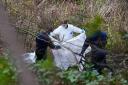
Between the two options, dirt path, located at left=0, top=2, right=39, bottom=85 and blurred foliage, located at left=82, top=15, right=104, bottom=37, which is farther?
blurred foliage, located at left=82, top=15, right=104, bottom=37

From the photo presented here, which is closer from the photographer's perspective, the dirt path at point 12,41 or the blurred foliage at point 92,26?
the dirt path at point 12,41

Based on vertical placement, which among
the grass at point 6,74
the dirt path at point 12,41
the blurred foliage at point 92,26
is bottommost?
the grass at point 6,74

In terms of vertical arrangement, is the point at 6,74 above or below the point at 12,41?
below

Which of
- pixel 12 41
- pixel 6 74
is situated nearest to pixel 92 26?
pixel 6 74

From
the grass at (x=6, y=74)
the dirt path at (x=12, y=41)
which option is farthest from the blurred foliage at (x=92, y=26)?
the dirt path at (x=12, y=41)

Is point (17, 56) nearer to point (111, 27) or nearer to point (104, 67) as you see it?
point (104, 67)

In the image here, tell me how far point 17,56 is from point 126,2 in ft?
29.9

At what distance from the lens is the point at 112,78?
3.39 metres

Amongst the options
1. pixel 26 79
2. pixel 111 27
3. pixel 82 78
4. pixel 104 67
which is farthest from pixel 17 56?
pixel 111 27

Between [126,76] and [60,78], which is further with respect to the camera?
[126,76]

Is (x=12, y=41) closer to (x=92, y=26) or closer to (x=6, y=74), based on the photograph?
(x=6, y=74)

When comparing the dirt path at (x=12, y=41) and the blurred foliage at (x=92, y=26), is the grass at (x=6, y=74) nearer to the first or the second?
the blurred foliage at (x=92, y=26)

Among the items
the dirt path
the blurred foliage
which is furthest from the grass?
the dirt path

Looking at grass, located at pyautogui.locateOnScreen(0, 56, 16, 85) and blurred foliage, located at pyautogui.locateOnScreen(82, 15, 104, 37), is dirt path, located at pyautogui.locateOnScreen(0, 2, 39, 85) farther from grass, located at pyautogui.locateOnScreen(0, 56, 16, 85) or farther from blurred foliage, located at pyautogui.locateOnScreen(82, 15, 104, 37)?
blurred foliage, located at pyautogui.locateOnScreen(82, 15, 104, 37)
